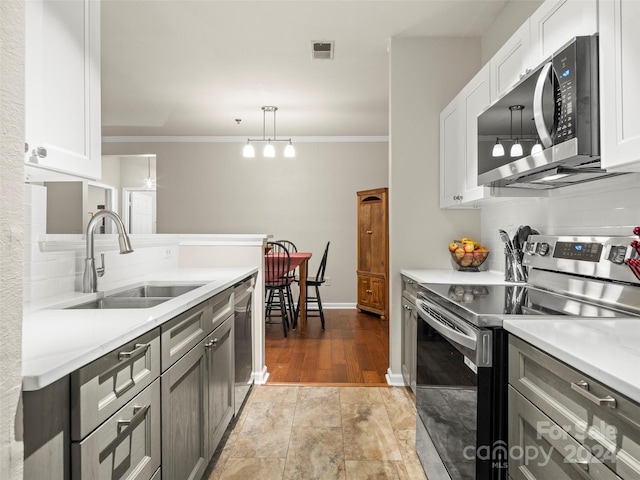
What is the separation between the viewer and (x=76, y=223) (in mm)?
5418

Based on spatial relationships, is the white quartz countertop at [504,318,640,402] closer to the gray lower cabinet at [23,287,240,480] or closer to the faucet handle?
the gray lower cabinet at [23,287,240,480]

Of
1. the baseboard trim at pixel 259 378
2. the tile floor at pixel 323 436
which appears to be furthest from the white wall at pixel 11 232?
the baseboard trim at pixel 259 378

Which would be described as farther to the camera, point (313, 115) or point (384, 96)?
point (313, 115)

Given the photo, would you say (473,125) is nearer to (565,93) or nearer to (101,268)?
(565,93)

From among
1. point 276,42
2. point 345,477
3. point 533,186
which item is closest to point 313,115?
point 276,42

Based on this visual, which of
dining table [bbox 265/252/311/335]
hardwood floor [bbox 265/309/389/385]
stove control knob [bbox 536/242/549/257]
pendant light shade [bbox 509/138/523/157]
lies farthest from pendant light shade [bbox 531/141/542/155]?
dining table [bbox 265/252/311/335]

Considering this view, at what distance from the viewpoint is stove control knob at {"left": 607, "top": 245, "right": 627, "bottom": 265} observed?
1.56 meters

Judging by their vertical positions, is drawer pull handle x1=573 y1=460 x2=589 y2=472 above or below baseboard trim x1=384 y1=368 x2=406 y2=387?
above

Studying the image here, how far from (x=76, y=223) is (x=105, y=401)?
16.7ft

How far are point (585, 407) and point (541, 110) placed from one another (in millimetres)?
1102

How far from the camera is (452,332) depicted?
5.29ft

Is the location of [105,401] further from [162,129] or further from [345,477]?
[162,129]

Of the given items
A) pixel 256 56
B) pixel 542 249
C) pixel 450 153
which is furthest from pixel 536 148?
pixel 256 56

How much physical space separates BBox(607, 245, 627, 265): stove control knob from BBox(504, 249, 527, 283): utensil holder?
74cm
